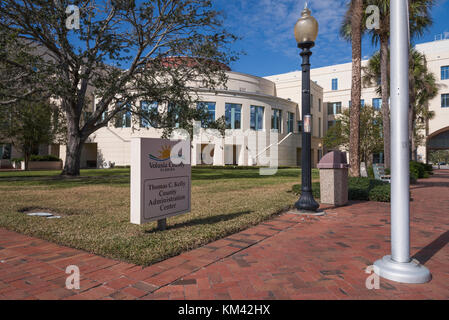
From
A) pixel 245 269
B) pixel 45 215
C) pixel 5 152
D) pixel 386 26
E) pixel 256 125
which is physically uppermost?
pixel 386 26

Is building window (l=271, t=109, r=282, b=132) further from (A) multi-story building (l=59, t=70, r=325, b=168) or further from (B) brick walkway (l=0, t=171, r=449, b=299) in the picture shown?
(B) brick walkway (l=0, t=171, r=449, b=299)

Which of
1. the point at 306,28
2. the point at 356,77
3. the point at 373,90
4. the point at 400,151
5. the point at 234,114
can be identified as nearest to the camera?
the point at 400,151

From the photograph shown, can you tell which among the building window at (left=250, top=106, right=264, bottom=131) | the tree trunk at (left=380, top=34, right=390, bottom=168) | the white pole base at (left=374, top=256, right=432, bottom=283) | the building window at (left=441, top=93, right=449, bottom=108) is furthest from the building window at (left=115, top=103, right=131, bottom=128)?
the building window at (left=441, top=93, right=449, bottom=108)

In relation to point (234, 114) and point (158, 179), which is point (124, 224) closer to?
point (158, 179)

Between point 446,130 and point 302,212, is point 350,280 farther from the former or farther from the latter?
point 446,130

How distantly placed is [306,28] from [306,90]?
1.33 m

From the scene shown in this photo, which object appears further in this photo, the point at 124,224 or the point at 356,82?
the point at 356,82

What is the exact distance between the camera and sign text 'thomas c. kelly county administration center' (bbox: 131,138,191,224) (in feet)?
13.8

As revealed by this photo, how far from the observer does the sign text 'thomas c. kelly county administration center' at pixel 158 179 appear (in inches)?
165

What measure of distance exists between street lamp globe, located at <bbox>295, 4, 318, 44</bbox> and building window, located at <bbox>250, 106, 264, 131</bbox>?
2836 cm

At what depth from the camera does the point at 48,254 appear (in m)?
3.72

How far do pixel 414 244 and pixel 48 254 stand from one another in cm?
508

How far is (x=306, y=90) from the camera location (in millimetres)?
6328

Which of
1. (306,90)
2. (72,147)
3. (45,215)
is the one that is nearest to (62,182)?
(72,147)
